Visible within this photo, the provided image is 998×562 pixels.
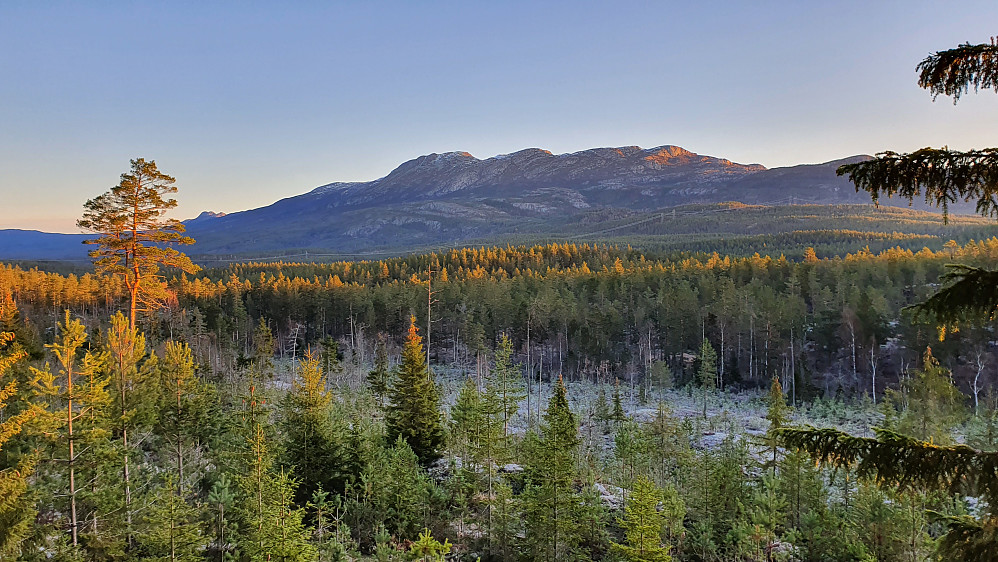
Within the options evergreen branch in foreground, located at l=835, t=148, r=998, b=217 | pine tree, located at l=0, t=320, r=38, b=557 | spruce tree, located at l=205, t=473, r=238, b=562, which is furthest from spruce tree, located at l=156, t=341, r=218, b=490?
evergreen branch in foreground, located at l=835, t=148, r=998, b=217

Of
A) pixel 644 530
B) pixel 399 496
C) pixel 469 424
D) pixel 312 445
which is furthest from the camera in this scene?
pixel 469 424

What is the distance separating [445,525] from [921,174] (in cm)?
1920

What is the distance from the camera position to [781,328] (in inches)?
2357

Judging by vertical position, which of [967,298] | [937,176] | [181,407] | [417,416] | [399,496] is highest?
[937,176]

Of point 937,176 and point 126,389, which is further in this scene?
point 126,389

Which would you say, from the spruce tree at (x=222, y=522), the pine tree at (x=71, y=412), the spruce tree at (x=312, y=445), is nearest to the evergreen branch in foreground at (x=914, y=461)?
the pine tree at (x=71, y=412)

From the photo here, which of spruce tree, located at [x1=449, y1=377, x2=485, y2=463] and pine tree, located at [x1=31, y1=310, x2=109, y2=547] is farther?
spruce tree, located at [x1=449, y1=377, x2=485, y2=463]

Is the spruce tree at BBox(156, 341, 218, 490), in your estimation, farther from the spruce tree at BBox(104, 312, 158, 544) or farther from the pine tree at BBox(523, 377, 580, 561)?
the pine tree at BBox(523, 377, 580, 561)

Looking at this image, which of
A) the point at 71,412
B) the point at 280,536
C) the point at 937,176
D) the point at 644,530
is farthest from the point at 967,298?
the point at 71,412

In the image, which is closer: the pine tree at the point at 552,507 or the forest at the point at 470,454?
the forest at the point at 470,454

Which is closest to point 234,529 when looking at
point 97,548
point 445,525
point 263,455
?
point 263,455

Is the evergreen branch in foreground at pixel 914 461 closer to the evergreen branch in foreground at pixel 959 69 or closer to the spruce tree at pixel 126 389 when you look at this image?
the evergreen branch in foreground at pixel 959 69

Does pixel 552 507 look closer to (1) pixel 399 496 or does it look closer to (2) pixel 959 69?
(1) pixel 399 496

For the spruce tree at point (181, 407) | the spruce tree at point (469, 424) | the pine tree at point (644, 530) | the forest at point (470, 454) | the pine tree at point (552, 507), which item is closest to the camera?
the forest at point (470, 454)
